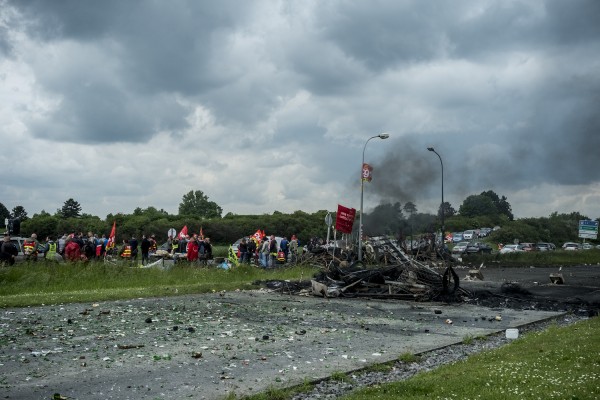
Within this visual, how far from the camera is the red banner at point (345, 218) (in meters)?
33.1

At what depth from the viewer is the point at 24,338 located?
36.3 ft

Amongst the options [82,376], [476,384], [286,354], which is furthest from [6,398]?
[476,384]

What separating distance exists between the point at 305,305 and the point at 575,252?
132ft

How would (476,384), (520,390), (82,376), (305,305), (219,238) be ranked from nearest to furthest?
1. (520,390)
2. (476,384)
3. (82,376)
4. (305,305)
5. (219,238)

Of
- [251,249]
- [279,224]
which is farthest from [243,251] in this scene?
[279,224]

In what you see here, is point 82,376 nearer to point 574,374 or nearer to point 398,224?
point 574,374

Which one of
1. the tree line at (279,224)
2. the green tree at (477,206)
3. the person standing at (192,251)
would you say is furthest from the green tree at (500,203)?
the person standing at (192,251)

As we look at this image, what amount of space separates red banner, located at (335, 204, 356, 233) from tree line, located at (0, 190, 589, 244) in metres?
14.6

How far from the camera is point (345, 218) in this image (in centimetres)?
3338

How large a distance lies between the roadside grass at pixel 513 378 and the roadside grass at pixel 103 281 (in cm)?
1159

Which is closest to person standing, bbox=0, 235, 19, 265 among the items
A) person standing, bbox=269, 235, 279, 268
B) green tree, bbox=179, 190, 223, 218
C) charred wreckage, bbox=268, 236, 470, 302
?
charred wreckage, bbox=268, 236, 470, 302

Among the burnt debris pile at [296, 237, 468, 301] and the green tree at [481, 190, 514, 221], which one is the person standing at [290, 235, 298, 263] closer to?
the burnt debris pile at [296, 237, 468, 301]

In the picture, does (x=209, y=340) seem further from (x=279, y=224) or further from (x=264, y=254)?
(x=279, y=224)

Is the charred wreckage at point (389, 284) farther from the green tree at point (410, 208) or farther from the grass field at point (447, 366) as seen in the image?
the green tree at point (410, 208)
